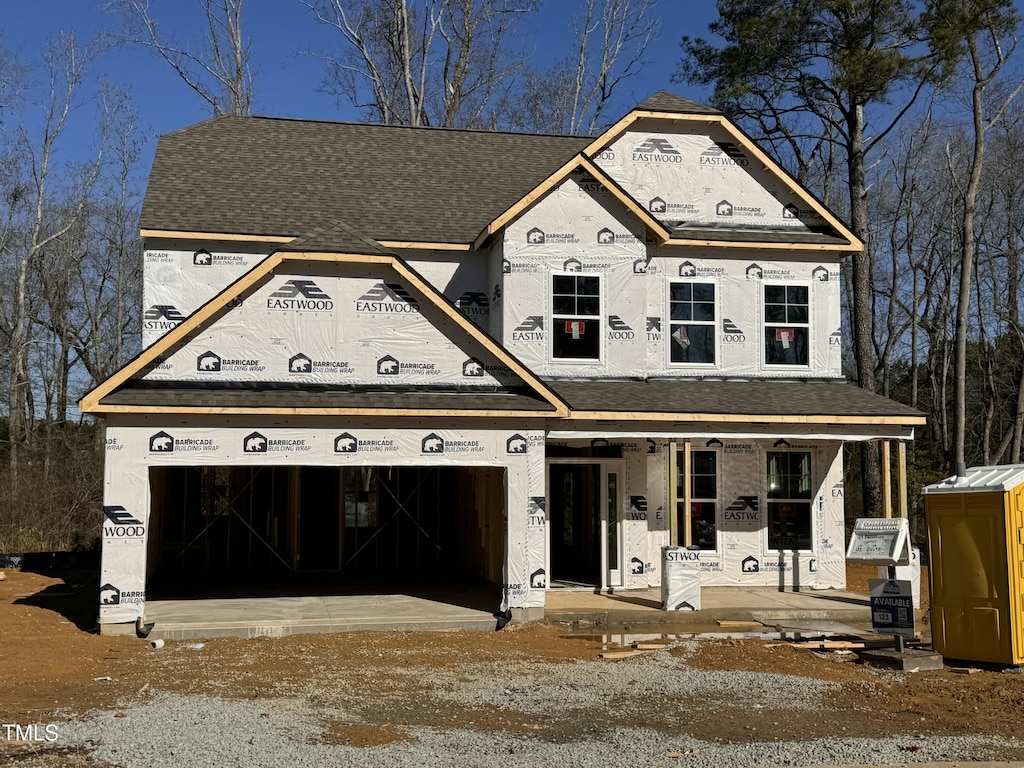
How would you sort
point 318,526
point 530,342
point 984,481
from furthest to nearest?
point 318,526, point 530,342, point 984,481

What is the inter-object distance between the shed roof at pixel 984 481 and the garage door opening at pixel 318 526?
8493 mm

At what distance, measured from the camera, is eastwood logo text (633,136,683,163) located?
18547 millimetres

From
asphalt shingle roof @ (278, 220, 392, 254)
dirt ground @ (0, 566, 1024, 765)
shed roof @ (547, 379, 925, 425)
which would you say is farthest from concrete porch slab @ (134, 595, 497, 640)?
asphalt shingle roof @ (278, 220, 392, 254)

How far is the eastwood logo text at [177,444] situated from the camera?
43.5 feet

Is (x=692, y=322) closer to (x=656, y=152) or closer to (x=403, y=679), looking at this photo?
(x=656, y=152)

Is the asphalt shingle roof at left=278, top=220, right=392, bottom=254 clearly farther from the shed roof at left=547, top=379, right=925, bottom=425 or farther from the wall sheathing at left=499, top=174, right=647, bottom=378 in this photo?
the shed roof at left=547, top=379, right=925, bottom=425

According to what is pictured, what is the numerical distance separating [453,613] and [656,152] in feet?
30.6

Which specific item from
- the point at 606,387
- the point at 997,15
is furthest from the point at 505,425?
the point at 997,15

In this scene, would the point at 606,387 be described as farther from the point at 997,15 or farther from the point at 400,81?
the point at 400,81

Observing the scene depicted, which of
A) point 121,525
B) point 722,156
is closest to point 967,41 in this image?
point 722,156

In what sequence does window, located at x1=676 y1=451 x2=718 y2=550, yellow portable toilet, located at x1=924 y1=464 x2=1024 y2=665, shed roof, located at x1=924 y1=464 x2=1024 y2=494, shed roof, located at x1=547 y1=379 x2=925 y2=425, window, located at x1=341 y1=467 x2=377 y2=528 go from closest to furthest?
yellow portable toilet, located at x1=924 y1=464 x2=1024 y2=665 → shed roof, located at x1=924 y1=464 x2=1024 y2=494 → shed roof, located at x1=547 y1=379 x2=925 y2=425 → window, located at x1=676 y1=451 x2=718 y2=550 → window, located at x1=341 y1=467 x2=377 y2=528

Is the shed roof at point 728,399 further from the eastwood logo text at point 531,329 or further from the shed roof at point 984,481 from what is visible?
the shed roof at point 984,481

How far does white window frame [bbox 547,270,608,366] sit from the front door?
1.76 meters

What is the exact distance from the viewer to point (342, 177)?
19.9 meters
